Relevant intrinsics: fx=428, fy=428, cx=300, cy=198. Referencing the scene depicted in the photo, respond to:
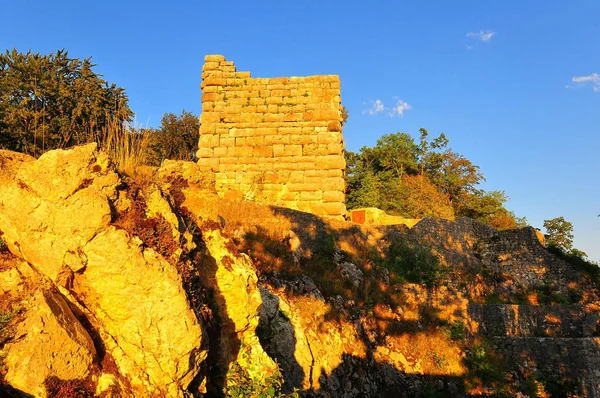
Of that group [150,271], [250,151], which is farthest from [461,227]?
[150,271]

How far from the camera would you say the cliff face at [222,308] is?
3.82 m

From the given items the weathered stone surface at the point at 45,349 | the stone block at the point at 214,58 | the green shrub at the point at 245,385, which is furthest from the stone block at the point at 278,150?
the weathered stone surface at the point at 45,349

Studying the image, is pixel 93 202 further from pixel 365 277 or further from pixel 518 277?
pixel 518 277

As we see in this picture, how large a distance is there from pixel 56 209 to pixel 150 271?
102cm

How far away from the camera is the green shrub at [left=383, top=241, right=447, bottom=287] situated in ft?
43.2

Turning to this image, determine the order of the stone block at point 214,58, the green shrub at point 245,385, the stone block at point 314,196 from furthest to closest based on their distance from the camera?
the stone block at point 214,58
the stone block at point 314,196
the green shrub at point 245,385

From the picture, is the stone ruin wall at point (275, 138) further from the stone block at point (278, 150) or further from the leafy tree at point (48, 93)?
the leafy tree at point (48, 93)

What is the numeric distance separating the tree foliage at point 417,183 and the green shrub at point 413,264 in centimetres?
1930

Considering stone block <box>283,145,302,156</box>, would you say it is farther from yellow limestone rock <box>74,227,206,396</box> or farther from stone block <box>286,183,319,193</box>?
yellow limestone rock <box>74,227,206,396</box>

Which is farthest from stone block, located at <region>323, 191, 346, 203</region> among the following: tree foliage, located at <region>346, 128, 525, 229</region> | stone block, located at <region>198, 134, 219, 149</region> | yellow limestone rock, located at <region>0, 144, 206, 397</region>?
tree foliage, located at <region>346, 128, 525, 229</region>

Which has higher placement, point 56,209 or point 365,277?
point 56,209

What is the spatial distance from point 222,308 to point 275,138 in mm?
10633

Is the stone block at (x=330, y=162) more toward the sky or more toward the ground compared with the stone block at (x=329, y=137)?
more toward the ground

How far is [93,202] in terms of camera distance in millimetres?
3959
